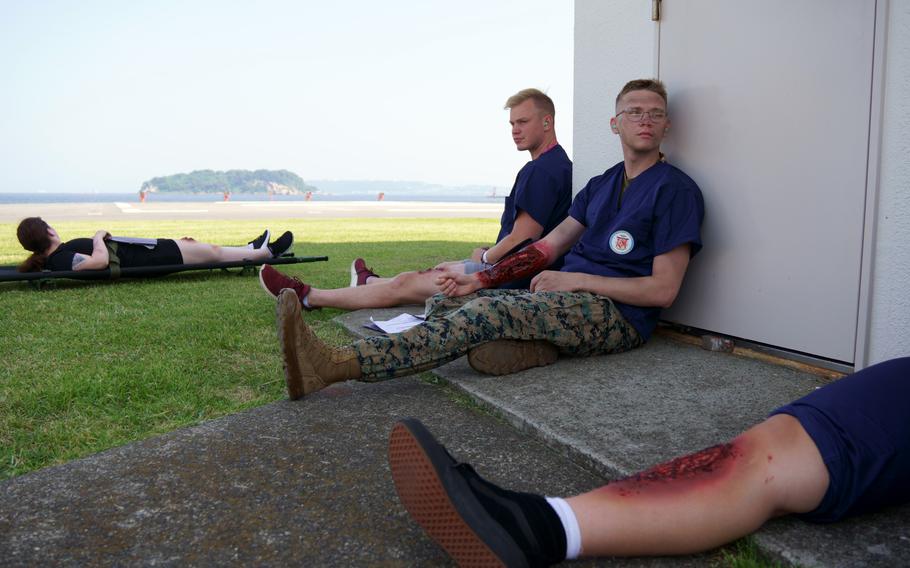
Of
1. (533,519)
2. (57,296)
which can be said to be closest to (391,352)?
(533,519)

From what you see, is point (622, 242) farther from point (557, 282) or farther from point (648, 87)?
point (648, 87)

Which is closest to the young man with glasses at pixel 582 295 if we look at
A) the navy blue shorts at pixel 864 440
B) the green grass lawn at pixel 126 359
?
the green grass lawn at pixel 126 359

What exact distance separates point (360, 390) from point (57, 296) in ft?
12.0

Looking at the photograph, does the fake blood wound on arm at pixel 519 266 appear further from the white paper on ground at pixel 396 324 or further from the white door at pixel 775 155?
the white door at pixel 775 155

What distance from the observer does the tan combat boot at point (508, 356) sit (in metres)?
2.62

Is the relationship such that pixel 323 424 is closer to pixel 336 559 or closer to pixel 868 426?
pixel 336 559

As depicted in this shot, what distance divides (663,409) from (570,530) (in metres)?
1.03

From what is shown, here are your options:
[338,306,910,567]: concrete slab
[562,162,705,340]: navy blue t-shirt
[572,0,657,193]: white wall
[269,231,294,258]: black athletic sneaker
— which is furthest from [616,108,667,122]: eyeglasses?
[269,231,294,258]: black athletic sneaker

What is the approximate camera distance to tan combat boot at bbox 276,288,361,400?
233 cm

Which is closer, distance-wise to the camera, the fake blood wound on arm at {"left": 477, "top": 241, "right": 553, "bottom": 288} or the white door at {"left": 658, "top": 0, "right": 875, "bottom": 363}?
the white door at {"left": 658, "top": 0, "right": 875, "bottom": 363}

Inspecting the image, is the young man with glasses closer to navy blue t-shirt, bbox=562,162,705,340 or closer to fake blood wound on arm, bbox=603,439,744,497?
navy blue t-shirt, bbox=562,162,705,340

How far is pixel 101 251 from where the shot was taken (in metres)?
5.47

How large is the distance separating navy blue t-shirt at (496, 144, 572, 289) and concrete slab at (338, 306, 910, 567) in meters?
1.15

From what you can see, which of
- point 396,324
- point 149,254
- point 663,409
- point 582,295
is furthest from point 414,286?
point 149,254
